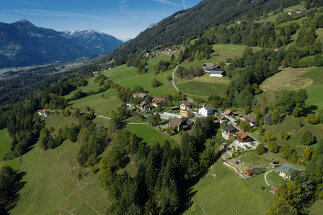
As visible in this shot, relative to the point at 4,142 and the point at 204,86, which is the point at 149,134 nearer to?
the point at 204,86

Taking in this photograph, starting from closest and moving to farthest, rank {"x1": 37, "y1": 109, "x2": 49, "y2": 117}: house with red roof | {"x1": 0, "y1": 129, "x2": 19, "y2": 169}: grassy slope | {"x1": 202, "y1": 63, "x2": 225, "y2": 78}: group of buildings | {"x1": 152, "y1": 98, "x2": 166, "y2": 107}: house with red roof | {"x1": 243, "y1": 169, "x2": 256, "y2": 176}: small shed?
{"x1": 243, "y1": 169, "x2": 256, "y2": 176}: small shed → {"x1": 0, "y1": 129, "x2": 19, "y2": 169}: grassy slope → {"x1": 152, "y1": 98, "x2": 166, "y2": 107}: house with red roof → {"x1": 202, "y1": 63, "x2": 225, "y2": 78}: group of buildings → {"x1": 37, "y1": 109, "x2": 49, "y2": 117}: house with red roof

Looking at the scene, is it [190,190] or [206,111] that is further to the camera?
[206,111]

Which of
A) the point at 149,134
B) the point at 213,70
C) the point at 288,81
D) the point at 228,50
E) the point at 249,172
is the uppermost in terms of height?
the point at 228,50

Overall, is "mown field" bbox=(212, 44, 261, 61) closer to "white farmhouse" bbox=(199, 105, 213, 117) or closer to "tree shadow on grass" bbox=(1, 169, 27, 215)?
"white farmhouse" bbox=(199, 105, 213, 117)

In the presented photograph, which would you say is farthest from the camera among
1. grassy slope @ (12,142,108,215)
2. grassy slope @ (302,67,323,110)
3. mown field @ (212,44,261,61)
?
mown field @ (212,44,261,61)

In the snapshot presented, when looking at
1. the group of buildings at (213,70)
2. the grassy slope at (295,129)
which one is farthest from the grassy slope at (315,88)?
the group of buildings at (213,70)

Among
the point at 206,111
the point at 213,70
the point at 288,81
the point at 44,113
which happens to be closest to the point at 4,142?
the point at 44,113

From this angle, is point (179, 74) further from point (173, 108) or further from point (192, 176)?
point (192, 176)

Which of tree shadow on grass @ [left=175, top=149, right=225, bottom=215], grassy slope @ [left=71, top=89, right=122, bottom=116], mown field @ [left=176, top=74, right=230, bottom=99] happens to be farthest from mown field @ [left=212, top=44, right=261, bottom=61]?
tree shadow on grass @ [left=175, top=149, right=225, bottom=215]
